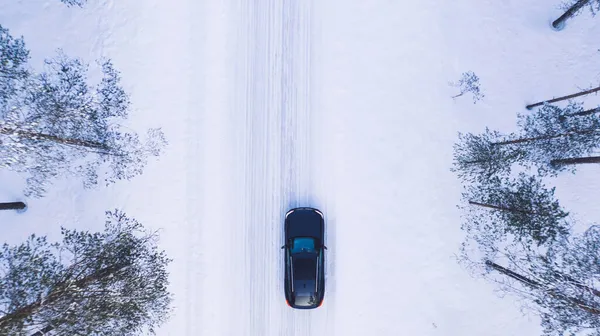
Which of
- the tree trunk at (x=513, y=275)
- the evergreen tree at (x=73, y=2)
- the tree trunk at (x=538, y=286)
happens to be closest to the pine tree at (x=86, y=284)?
the evergreen tree at (x=73, y=2)

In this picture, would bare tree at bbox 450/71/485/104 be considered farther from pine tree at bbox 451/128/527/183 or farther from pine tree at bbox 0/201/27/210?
pine tree at bbox 0/201/27/210

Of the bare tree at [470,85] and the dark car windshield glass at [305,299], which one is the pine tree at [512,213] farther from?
the dark car windshield glass at [305,299]

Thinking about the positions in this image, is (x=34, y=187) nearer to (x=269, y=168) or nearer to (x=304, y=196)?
(x=269, y=168)

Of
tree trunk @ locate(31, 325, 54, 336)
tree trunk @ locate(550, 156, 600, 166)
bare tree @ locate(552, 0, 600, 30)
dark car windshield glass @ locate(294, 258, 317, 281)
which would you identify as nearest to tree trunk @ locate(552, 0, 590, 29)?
bare tree @ locate(552, 0, 600, 30)

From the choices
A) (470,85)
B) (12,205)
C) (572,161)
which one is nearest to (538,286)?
(572,161)

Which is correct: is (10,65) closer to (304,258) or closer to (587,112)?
(304,258)

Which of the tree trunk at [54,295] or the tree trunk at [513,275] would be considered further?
the tree trunk at [513,275]

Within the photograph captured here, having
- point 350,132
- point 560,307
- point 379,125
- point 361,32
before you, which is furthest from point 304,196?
point 560,307

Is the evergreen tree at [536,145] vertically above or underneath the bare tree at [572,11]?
underneath
